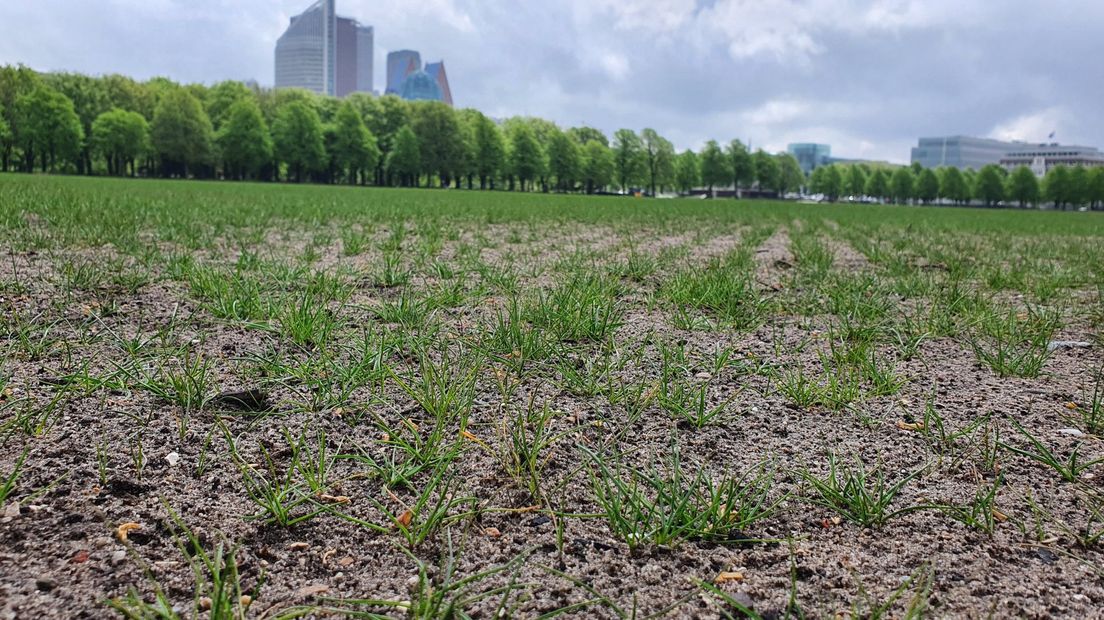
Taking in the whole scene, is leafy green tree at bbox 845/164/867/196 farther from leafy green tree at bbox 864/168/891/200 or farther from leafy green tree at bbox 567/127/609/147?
leafy green tree at bbox 567/127/609/147

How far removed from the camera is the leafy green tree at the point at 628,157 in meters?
100

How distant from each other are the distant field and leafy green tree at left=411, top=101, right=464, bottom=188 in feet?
260

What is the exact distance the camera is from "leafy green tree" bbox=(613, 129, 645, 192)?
329 ft

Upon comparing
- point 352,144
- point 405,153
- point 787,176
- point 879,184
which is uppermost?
point 787,176

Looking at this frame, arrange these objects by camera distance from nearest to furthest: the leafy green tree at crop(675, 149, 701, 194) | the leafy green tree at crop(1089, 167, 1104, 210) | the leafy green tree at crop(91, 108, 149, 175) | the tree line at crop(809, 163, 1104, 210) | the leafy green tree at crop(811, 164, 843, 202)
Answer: the leafy green tree at crop(91, 108, 149, 175), the leafy green tree at crop(1089, 167, 1104, 210), the tree line at crop(809, 163, 1104, 210), the leafy green tree at crop(675, 149, 701, 194), the leafy green tree at crop(811, 164, 843, 202)

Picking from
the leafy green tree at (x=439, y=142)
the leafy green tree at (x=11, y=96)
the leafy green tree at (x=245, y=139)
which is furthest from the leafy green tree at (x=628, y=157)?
the leafy green tree at (x=11, y=96)

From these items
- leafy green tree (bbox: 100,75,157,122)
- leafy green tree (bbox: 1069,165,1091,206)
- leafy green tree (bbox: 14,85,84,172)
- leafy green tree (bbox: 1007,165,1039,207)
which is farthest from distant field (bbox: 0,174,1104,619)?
leafy green tree (bbox: 1007,165,1039,207)

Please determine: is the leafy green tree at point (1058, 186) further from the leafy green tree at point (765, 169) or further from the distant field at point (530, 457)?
the distant field at point (530, 457)

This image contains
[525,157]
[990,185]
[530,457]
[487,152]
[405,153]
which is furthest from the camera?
[990,185]

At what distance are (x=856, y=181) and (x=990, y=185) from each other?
22.7m

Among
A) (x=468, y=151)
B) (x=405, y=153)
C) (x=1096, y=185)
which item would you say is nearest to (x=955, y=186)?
(x=1096, y=185)

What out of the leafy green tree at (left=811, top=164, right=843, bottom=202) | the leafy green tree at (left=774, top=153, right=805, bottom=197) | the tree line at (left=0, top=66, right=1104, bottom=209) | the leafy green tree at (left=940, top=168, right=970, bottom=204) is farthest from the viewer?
the leafy green tree at (left=811, top=164, right=843, bottom=202)

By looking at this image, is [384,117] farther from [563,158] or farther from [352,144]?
[563,158]

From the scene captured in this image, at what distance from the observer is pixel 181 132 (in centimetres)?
6556
